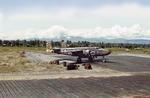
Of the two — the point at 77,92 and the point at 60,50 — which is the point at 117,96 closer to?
the point at 77,92

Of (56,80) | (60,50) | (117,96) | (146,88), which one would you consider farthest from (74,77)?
(60,50)

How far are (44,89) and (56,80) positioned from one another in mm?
6313

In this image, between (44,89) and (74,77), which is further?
(74,77)

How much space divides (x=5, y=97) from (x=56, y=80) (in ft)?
36.0

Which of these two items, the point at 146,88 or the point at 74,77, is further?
the point at 74,77

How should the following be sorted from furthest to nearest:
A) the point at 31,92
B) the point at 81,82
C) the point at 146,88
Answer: the point at 81,82 < the point at 146,88 < the point at 31,92

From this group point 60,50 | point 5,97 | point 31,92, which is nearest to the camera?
point 5,97

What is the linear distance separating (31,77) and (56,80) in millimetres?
3804

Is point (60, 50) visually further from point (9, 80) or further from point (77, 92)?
point (77, 92)

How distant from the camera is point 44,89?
3023 cm

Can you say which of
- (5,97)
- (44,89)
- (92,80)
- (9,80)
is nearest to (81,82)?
(92,80)

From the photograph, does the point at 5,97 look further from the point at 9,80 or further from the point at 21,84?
the point at 9,80

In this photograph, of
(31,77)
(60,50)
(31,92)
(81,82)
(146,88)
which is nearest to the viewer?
(31,92)

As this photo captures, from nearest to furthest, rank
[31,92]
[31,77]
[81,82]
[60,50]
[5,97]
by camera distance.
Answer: [5,97] < [31,92] < [81,82] < [31,77] < [60,50]
